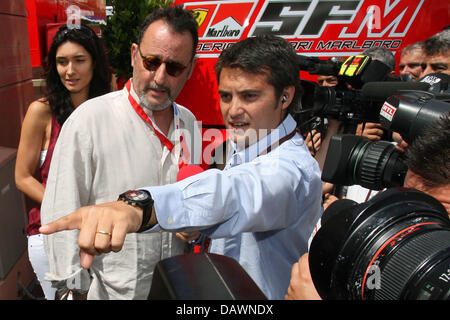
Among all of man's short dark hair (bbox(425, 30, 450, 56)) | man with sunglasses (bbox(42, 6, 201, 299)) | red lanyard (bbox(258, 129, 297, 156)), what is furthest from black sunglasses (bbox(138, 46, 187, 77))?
man's short dark hair (bbox(425, 30, 450, 56))

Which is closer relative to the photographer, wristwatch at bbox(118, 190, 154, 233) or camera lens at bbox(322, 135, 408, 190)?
wristwatch at bbox(118, 190, 154, 233)

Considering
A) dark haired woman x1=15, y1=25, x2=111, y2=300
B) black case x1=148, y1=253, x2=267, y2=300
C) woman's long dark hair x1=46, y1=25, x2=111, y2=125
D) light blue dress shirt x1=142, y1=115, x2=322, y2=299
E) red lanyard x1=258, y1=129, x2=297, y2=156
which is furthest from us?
woman's long dark hair x1=46, y1=25, x2=111, y2=125

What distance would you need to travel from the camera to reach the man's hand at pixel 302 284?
0.91 m

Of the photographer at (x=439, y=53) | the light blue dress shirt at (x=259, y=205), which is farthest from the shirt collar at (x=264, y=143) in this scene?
the photographer at (x=439, y=53)

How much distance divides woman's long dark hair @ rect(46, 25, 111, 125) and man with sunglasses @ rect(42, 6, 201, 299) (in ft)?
2.63

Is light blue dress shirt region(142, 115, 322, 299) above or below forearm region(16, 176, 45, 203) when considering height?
above

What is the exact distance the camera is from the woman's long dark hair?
2.29 metres

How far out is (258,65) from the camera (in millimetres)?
1386

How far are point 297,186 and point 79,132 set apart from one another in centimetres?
96

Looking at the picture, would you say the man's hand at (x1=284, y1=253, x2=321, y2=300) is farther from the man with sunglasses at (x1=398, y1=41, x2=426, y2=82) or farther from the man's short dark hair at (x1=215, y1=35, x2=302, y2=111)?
the man with sunglasses at (x1=398, y1=41, x2=426, y2=82)

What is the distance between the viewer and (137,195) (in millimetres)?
810

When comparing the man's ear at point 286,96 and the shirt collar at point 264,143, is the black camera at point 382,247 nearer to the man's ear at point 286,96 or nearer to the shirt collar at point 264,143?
the shirt collar at point 264,143

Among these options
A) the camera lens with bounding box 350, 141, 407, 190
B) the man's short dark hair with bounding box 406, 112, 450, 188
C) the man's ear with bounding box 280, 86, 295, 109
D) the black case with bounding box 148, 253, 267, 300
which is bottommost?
the black case with bounding box 148, 253, 267, 300

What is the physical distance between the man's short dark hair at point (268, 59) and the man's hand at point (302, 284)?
2.35 feet
